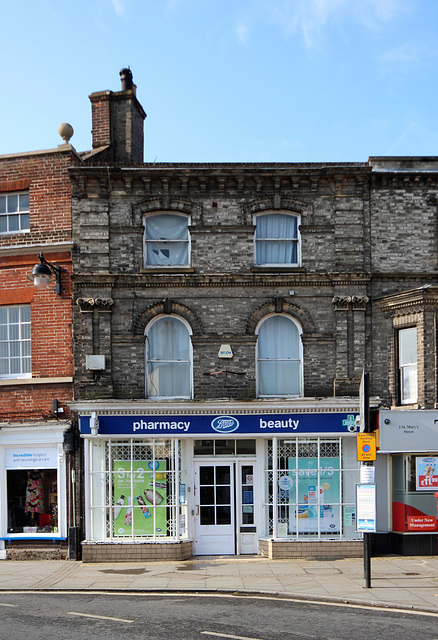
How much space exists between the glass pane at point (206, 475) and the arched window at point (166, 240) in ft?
16.3

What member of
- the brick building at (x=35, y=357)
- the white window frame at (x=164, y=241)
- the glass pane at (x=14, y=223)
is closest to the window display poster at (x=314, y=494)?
the brick building at (x=35, y=357)

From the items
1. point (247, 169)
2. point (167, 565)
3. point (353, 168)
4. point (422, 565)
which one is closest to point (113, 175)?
point (247, 169)

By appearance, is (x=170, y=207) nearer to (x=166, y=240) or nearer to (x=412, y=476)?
(x=166, y=240)

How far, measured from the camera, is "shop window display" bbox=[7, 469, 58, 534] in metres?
17.7

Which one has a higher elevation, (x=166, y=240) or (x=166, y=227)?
(x=166, y=227)

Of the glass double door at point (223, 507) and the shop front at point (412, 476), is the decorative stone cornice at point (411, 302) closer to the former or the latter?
the shop front at point (412, 476)

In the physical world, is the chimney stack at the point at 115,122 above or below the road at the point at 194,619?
above

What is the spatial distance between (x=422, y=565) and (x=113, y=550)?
684cm

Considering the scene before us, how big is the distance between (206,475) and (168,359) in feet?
9.61

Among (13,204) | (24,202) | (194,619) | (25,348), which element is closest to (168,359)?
(25,348)

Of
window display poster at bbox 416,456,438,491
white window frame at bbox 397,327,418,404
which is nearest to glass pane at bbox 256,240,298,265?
white window frame at bbox 397,327,418,404

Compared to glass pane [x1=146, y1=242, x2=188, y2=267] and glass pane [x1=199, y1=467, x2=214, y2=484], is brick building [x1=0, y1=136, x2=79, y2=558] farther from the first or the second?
glass pane [x1=199, y1=467, x2=214, y2=484]

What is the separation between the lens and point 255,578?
1445 cm

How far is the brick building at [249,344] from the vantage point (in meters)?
17.0
